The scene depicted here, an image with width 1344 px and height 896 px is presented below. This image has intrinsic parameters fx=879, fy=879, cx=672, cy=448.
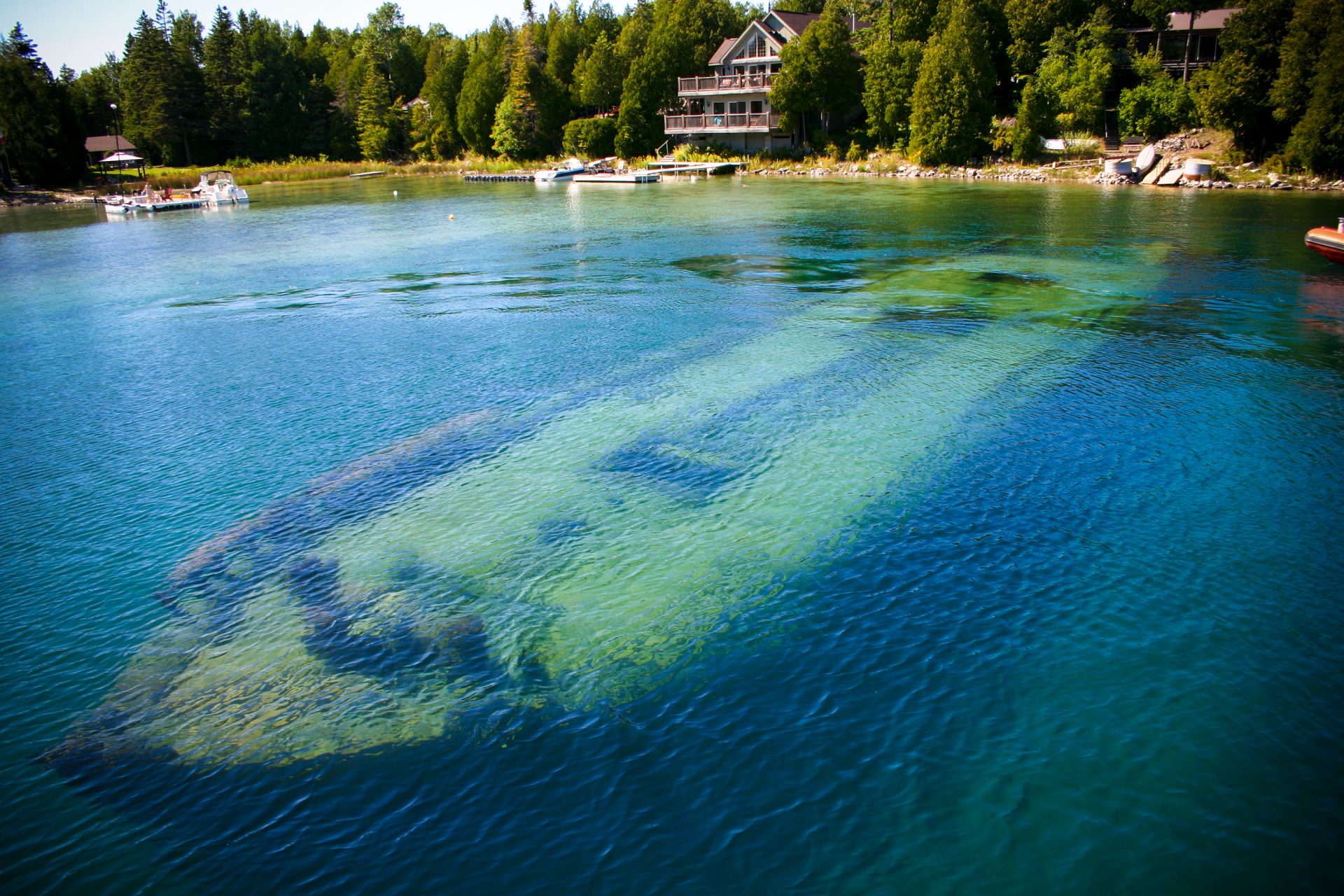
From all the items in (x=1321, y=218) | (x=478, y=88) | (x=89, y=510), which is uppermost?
(x=478, y=88)

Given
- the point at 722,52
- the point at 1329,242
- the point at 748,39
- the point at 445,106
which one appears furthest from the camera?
the point at 445,106

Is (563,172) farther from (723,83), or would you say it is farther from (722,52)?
(722,52)

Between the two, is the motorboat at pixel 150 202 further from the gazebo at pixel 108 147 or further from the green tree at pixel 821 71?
the green tree at pixel 821 71

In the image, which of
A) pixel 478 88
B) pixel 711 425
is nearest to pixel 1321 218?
pixel 711 425

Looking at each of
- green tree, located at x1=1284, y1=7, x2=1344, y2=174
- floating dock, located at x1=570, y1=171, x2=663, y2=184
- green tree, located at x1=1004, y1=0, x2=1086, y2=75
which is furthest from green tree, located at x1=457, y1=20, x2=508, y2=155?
green tree, located at x1=1284, y1=7, x2=1344, y2=174

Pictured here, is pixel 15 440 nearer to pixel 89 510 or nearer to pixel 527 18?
pixel 89 510

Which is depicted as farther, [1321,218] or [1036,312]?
[1321,218]

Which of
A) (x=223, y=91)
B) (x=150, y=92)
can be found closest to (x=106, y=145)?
(x=150, y=92)
